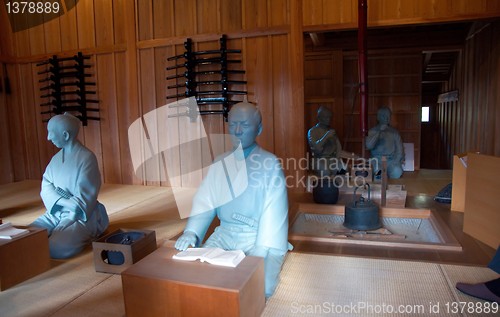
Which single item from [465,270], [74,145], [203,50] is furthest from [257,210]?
[203,50]

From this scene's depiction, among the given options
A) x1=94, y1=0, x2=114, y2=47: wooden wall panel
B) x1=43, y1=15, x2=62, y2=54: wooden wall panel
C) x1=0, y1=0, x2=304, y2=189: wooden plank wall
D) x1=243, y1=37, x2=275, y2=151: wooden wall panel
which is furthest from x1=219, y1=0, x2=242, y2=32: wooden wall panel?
x1=43, y1=15, x2=62, y2=54: wooden wall panel

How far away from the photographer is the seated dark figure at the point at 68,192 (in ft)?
8.74

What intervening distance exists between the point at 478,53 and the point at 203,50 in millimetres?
4018

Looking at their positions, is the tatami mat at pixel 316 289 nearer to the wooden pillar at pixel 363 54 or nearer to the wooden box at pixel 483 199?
the wooden box at pixel 483 199

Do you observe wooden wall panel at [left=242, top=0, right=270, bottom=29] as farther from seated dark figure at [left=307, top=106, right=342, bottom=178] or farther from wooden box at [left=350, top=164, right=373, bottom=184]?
wooden box at [left=350, top=164, right=373, bottom=184]

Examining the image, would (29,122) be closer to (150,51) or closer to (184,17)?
(150,51)

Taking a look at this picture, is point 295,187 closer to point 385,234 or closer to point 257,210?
point 385,234

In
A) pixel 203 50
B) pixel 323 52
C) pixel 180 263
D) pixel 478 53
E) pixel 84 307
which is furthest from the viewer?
pixel 323 52

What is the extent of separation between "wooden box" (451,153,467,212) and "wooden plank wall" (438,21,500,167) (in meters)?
1.02

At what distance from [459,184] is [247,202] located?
8.58 ft

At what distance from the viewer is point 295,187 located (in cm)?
459

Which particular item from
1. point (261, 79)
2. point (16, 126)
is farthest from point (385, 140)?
point (16, 126)

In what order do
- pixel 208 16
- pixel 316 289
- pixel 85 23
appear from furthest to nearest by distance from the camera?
1. pixel 85 23
2. pixel 208 16
3. pixel 316 289

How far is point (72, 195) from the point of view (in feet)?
9.07
